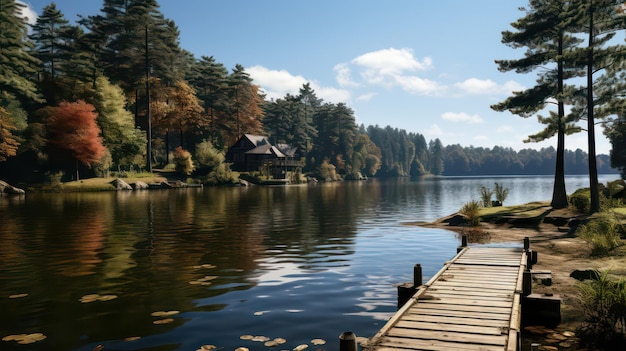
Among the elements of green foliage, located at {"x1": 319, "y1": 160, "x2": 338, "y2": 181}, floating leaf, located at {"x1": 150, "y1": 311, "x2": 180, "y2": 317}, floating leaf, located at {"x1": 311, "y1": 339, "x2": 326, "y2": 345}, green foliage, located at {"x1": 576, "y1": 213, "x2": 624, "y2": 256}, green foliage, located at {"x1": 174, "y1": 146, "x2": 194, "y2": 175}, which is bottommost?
floating leaf, located at {"x1": 311, "y1": 339, "x2": 326, "y2": 345}

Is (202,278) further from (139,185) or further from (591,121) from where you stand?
(139,185)

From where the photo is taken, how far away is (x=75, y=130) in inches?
2201

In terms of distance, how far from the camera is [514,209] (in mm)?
28859

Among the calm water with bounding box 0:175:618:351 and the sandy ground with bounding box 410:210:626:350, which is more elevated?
the calm water with bounding box 0:175:618:351

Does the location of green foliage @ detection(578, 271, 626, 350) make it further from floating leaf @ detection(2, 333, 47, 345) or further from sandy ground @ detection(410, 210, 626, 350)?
floating leaf @ detection(2, 333, 47, 345)

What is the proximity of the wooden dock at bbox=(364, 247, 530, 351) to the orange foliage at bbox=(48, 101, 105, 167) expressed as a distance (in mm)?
54164

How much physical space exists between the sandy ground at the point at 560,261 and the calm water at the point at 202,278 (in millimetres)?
2706

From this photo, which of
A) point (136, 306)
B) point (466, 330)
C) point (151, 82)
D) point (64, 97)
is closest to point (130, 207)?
point (136, 306)

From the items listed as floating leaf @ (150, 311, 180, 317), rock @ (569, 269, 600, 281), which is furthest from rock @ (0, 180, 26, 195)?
rock @ (569, 269, 600, 281)

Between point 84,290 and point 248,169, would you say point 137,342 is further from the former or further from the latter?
point 248,169

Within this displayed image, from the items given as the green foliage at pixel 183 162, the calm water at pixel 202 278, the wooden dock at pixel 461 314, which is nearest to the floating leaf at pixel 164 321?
the calm water at pixel 202 278

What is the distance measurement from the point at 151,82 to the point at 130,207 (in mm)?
43876

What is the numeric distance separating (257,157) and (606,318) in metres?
83.1

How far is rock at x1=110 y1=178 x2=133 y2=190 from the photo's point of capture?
57.4 metres
